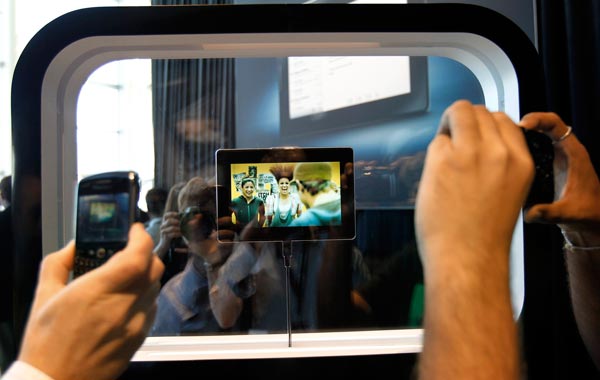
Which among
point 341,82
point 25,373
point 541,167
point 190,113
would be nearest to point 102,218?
point 25,373

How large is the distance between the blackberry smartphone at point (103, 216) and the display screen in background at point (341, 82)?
4.02ft

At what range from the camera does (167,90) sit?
2.24m

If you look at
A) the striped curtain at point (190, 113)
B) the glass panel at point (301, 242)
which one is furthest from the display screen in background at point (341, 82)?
the striped curtain at point (190, 113)

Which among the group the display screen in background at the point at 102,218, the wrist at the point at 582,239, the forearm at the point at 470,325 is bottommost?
the forearm at the point at 470,325

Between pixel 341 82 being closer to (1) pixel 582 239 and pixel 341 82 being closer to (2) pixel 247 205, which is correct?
(2) pixel 247 205

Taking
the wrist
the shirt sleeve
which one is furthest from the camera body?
the shirt sleeve

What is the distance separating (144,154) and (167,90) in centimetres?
91

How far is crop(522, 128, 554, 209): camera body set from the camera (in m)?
0.62

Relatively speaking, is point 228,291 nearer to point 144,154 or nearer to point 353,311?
point 353,311

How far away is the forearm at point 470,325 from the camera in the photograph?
35 cm

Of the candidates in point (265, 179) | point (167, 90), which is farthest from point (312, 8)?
point (167, 90)

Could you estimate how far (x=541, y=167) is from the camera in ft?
2.06

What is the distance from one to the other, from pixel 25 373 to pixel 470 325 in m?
0.40

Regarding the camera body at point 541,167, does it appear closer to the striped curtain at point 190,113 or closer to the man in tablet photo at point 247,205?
the man in tablet photo at point 247,205
